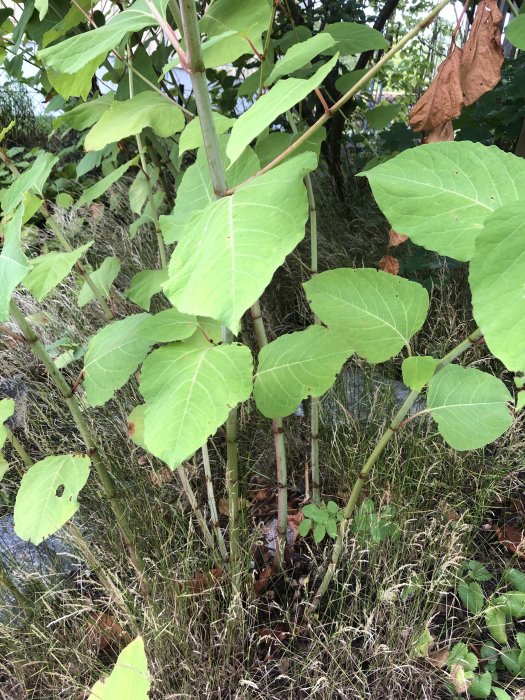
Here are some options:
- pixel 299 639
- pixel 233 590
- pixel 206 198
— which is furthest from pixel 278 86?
pixel 299 639

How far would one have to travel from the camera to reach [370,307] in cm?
78

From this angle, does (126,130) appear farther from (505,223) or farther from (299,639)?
(299,639)

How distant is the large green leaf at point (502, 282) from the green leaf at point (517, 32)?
53cm

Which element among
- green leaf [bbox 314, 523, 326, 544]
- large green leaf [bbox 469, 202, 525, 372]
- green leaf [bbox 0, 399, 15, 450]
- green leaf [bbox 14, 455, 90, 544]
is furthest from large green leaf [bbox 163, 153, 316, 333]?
green leaf [bbox 314, 523, 326, 544]

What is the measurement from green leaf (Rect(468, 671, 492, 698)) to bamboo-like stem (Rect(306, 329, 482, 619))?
0.35m

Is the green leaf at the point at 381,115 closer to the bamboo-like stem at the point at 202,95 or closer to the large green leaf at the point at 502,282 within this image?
the bamboo-like stem at the point at 202,95

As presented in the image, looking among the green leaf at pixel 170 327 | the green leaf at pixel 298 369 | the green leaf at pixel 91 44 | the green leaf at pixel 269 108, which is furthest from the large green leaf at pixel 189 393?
the green leaf at pixel 91 44

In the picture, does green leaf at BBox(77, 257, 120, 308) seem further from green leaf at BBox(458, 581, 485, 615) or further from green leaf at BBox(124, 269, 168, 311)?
green leaf at BBox(458, 581, 485, 615)

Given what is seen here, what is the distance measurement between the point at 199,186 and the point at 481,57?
1.52 ft

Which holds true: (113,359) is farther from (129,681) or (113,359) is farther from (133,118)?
(129,681)

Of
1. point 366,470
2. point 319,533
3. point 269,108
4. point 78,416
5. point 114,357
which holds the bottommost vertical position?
point 319,533

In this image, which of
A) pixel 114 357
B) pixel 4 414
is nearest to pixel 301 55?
pixel 114 357

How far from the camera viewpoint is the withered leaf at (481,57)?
78 centimetres

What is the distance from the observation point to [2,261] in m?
0.67
